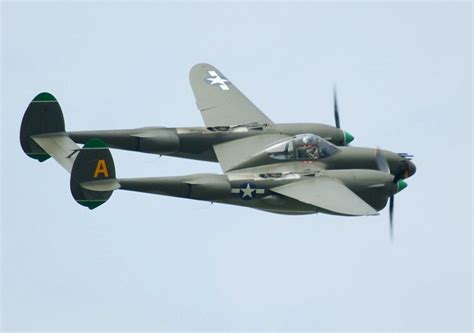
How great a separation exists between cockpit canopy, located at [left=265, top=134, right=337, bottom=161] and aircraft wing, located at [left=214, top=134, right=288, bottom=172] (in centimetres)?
128

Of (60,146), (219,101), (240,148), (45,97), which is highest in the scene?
(45,97)

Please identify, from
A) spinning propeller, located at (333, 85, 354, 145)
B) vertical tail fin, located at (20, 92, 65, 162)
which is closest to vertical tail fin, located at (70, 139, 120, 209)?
vertical tail fin, located at (20, 92, 65, 162)

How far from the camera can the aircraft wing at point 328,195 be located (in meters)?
57.2

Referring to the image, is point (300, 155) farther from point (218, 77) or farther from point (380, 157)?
point (218, 77)

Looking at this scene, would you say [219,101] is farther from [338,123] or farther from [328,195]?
[328,195]

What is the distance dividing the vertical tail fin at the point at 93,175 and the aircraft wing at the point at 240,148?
22.2ft

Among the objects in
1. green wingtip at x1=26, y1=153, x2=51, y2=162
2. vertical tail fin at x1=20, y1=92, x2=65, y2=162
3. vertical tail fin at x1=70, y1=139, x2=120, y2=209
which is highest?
vertical tail fin at x1=20, y1=92, x2=65, y2=162

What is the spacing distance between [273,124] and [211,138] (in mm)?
2880

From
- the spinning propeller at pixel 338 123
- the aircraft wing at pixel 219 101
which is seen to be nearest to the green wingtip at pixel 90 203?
the aircraft wing at pixel 219 101

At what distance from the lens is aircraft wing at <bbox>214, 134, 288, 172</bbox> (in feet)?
205

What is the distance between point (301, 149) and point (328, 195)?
355 cm

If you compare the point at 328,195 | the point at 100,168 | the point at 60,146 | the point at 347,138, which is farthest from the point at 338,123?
the point at 100,168

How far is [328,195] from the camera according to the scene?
58.3 m

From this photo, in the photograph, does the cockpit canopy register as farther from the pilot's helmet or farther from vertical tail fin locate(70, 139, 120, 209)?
vertical tail fin locate(70, 139, 120, 209)
